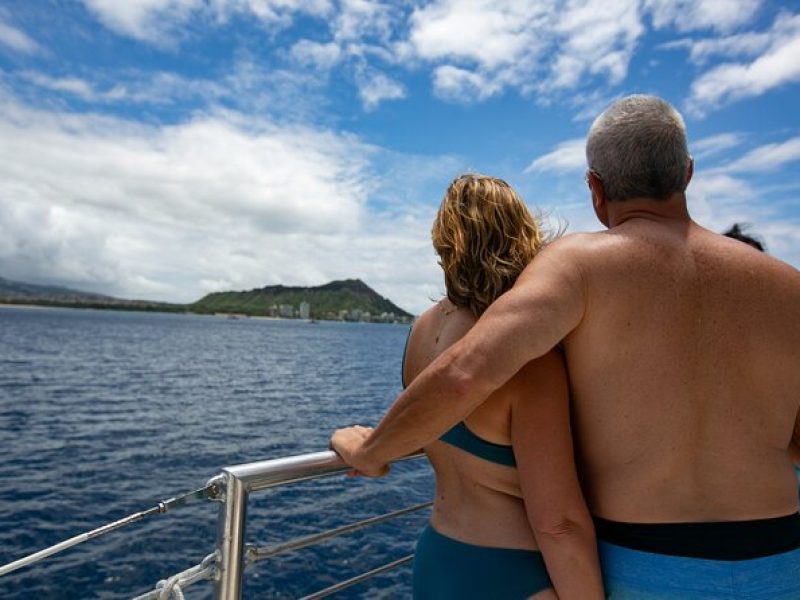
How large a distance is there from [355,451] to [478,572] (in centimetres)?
56

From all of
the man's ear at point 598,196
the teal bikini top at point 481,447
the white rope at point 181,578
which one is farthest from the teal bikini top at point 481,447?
the white rope at point 181,578

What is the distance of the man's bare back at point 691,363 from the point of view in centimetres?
152

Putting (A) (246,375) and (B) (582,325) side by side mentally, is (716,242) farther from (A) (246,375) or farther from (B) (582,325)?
(A) (246,375)

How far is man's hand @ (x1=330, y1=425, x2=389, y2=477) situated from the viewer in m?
1.96

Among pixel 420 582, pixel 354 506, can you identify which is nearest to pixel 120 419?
pixel 354 506

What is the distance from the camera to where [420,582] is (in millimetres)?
1918

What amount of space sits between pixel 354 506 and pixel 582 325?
472 inches

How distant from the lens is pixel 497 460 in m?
1.71

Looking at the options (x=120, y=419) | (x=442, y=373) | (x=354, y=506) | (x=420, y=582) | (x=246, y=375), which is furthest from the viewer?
(x=246, y=375)

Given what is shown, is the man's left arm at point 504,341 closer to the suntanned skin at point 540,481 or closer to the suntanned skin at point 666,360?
the suntanned skin at point 666,360

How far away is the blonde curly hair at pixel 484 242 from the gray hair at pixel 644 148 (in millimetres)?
318

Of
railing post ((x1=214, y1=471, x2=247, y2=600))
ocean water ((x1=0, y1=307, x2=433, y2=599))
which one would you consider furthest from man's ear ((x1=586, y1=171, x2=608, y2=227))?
ocean water ((x1=0, y1=307, x2=433, y2=599))

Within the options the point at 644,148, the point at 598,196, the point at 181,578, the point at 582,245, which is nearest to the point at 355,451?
the point at 181,578

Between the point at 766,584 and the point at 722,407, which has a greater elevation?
the point at 722,407
